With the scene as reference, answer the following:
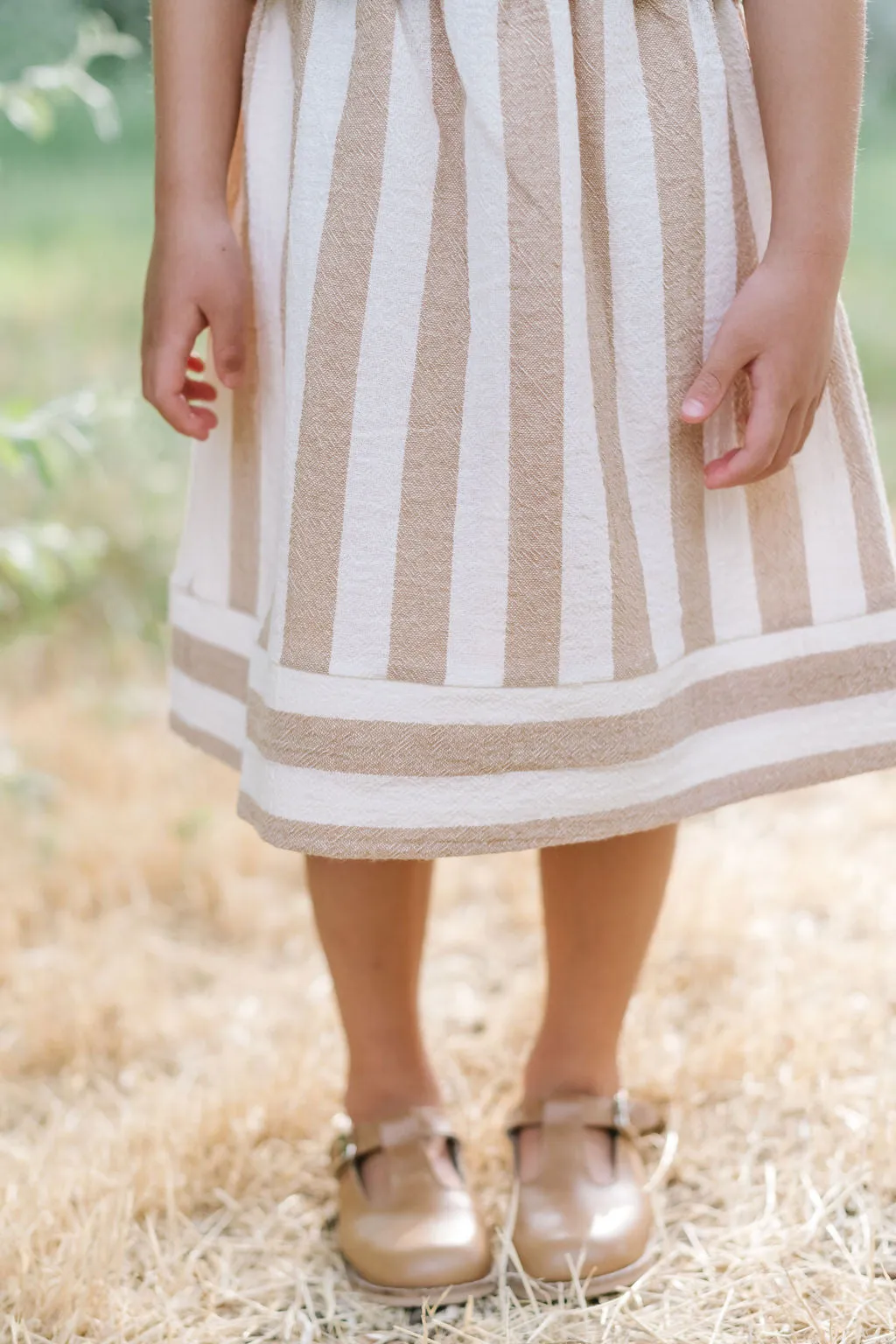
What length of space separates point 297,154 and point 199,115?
11 cm

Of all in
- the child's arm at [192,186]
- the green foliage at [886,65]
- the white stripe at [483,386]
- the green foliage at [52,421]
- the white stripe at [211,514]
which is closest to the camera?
the white stripe at [483,386]

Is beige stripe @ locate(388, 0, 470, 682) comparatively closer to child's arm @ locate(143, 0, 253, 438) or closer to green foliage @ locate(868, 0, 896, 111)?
child's arm @ locate(143, 0, 253, 438)

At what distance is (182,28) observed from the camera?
0.87 metres

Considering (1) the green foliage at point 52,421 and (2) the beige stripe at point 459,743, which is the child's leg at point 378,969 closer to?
(2) the beige stripe at point 459,743

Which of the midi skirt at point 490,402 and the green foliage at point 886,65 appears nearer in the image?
the midi skirt at point 490,402

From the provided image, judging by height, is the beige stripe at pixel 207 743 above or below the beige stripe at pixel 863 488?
below

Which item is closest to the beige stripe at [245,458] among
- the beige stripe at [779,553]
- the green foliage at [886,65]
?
the beige stripe at [779,553]

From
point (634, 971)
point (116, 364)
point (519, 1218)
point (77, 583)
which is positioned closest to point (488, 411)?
point (634, 971)

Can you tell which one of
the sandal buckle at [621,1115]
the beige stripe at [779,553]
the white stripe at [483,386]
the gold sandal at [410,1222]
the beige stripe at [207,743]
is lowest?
the gold sandal at [410,1222]

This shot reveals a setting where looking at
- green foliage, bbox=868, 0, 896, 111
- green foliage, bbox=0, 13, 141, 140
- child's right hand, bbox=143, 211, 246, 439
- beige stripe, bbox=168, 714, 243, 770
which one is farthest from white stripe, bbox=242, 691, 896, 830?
green foliage, bbox=868, 0, 896, 111

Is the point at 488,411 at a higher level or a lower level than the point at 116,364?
higher

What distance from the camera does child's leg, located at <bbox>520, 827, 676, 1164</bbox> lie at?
98cm

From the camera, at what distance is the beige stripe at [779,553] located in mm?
894

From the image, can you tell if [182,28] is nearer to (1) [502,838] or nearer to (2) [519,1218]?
(1) [502,838]
